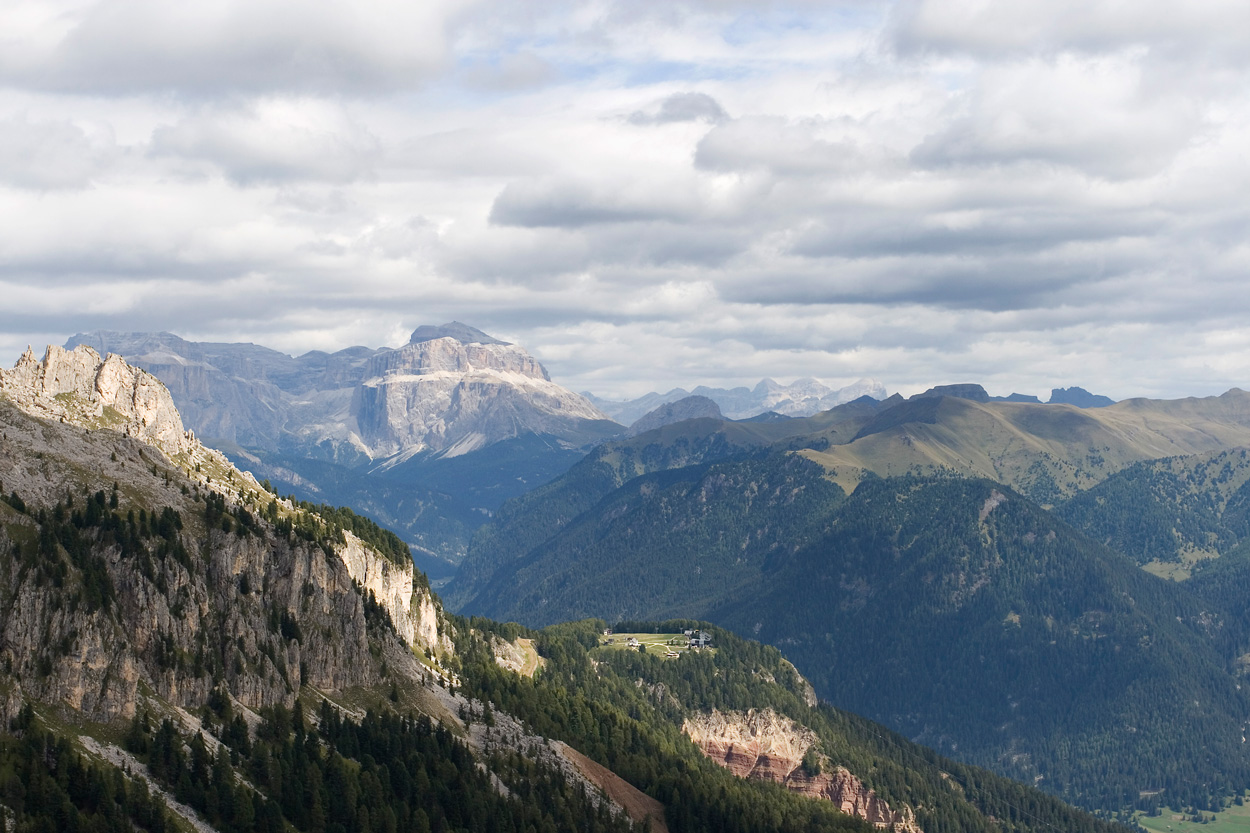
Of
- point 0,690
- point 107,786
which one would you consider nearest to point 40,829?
point 107,786

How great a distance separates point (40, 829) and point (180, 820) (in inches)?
830

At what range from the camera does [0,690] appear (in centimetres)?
19675

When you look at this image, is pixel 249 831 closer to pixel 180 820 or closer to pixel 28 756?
pixel 180 820

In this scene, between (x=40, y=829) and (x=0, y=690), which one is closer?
(x=40, y=829)

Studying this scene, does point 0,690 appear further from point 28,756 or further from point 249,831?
point 249,831

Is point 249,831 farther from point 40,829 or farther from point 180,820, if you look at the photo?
point 40,829

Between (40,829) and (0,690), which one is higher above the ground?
(0,690)

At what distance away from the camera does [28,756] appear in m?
186

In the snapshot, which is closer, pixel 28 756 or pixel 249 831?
pixel 28 756

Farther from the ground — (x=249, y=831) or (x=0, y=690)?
(x=0, y=690)

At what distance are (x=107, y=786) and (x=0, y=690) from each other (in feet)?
79.8

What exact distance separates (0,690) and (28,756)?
15.0 metres

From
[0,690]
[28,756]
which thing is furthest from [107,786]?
[0,690]

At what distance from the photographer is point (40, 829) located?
17525 centimetres
